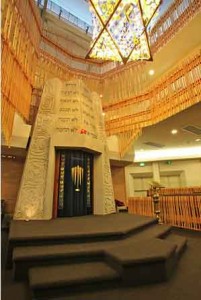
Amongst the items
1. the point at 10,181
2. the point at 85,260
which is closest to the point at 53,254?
the point at 85,260

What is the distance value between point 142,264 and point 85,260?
0.79 m

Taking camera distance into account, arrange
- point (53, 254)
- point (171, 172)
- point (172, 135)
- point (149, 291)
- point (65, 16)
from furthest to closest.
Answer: point (171, 172), point (65, 16), point (172, 135), point (53, 254), point (149, 291)

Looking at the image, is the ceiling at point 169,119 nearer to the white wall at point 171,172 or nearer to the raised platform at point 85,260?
the white wall at point 171,172

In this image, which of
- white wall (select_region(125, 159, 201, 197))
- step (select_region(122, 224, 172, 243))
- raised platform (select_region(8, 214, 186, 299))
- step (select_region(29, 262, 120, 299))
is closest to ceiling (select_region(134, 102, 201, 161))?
white wall (select_region(125, 159, 201, 197))

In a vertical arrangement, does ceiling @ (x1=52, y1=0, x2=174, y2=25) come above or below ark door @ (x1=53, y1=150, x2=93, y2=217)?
above

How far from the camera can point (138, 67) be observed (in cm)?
765

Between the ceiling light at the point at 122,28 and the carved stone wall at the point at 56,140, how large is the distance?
2816 mm

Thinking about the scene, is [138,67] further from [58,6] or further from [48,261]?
[48,261]

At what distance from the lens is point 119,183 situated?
9.13 metres

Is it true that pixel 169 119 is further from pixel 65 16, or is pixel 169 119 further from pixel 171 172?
Result: pixel 65 16

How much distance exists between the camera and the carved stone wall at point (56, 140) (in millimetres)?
4938

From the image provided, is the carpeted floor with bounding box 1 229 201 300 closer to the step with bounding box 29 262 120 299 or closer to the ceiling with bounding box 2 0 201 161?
the step with bounding box 29 262 120 299

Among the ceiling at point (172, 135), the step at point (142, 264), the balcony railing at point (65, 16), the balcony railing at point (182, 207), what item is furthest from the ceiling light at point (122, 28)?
the balcony railing at point (65, 16)

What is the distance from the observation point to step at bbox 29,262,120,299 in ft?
6.32
